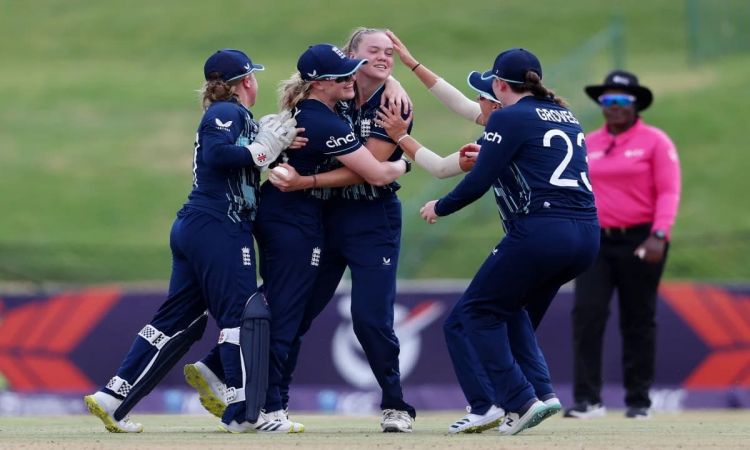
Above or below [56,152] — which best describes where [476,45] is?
above

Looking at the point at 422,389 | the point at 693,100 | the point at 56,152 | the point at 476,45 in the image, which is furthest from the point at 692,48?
the point at 422,389

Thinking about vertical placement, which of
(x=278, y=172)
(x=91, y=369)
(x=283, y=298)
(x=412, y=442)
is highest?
(x=278, y=172)

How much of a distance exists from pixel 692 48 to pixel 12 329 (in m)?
21.4

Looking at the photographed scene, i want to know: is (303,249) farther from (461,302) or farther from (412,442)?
(412,442)

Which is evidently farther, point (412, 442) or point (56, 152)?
point (56, 152)

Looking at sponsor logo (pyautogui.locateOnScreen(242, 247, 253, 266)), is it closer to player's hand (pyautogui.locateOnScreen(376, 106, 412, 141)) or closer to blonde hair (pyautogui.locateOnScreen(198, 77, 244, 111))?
blonde hair (pyautogui.locateOnScreen(198, 77, 244, 111))

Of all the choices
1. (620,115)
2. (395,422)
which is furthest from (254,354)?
(620,115)

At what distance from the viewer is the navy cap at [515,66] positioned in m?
7.64

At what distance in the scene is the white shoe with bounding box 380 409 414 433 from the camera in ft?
26.3

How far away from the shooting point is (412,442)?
276 inches

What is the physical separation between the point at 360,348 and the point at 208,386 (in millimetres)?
4702

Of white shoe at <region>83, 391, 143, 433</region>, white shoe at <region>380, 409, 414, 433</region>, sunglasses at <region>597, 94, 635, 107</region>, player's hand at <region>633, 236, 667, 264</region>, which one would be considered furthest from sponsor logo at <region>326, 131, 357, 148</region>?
sunglasses at <region>597, 94, 635, 107</region>

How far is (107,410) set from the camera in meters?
7.86

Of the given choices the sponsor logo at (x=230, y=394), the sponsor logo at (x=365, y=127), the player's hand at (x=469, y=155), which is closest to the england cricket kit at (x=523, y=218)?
the player's hand at (x=469, y=155)
